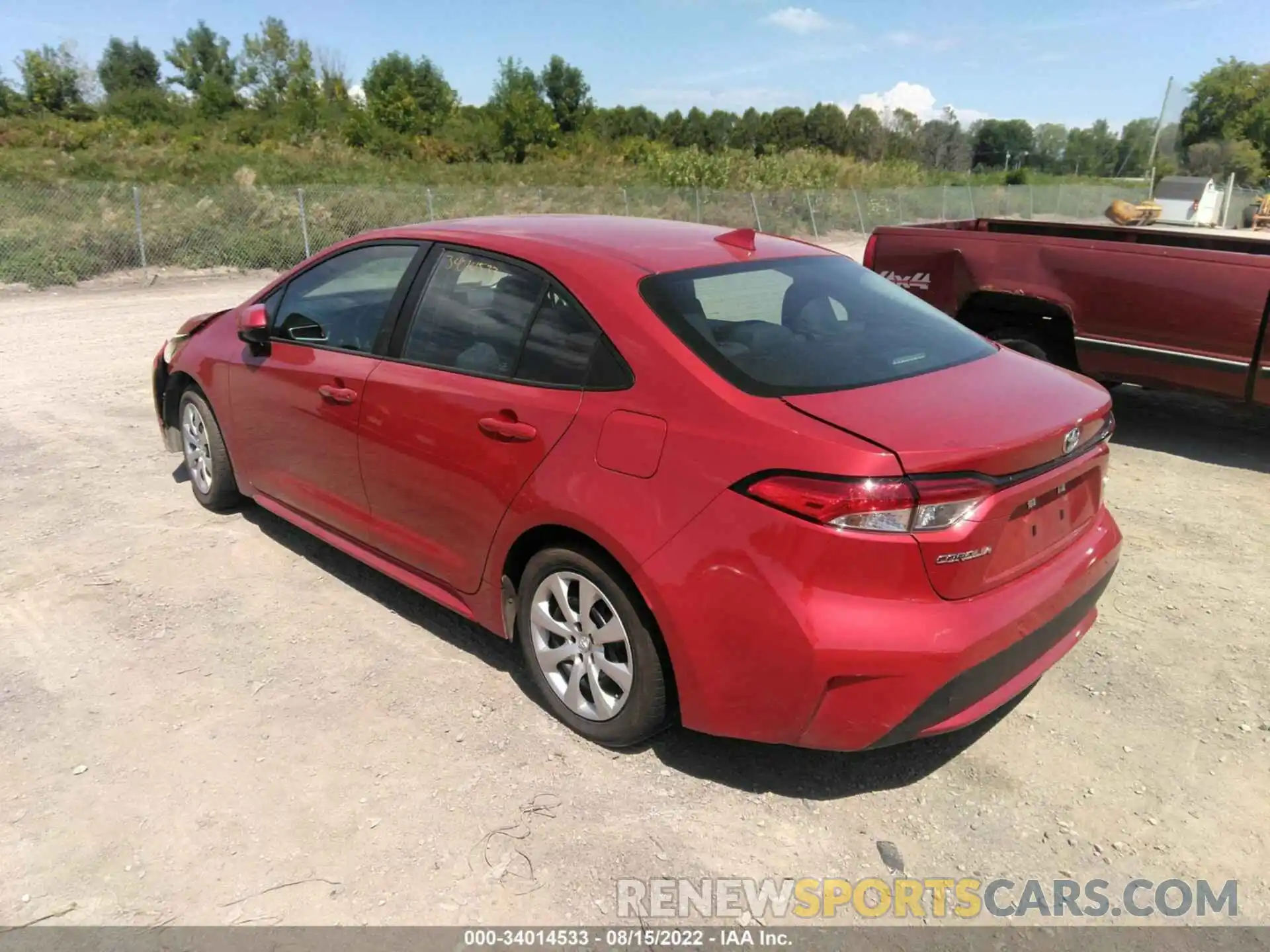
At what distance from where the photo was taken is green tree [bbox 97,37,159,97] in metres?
71.9

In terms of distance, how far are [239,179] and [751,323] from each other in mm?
26804

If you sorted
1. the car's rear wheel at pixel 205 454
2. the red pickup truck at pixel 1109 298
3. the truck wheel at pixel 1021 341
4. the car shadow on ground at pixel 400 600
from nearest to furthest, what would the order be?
1. the car shadow on ground at pixel 400 600
2. the car's rear wheel at pixel 205 454
3. the red pickup truck at pixel 1109 298
4. the truck wheel at pixel 1021 341

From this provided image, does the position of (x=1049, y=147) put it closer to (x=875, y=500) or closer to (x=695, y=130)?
(x=695, y=130)

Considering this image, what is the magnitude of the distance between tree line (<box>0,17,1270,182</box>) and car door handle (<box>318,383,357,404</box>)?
1547 inches

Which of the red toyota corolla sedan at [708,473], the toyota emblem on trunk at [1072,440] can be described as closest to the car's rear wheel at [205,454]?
the red toyota corolla sedan at [708,473]

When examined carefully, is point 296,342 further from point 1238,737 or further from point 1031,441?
point 1238,737

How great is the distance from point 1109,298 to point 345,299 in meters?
5.08

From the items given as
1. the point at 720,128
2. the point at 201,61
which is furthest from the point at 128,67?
the point at 720,128

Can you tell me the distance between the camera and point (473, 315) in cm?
356

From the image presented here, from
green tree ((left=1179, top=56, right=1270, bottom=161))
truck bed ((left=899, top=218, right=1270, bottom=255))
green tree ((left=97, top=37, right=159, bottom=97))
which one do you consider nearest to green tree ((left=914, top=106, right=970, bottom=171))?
green tree ((left=1179, top=56, right=1270, bottom=161))

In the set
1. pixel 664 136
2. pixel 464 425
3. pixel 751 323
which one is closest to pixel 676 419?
pixel 751 323

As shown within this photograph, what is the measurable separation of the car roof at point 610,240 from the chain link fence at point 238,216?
14852 millimetres

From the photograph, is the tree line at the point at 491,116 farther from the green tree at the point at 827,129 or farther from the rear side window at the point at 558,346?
the rear side window at the point at 558,346

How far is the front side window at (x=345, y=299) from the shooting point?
13.0ft
